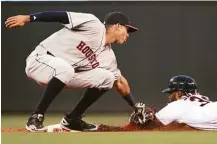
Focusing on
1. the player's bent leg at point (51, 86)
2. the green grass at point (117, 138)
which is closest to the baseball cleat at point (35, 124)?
the player's bent leg at point (51, 86)

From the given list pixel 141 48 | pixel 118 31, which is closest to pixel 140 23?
pixel 141 48

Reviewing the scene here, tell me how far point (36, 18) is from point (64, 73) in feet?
1.44

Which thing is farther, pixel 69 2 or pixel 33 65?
pixel 69 2

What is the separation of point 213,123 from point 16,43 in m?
3.92

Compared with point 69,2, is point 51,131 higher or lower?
lower

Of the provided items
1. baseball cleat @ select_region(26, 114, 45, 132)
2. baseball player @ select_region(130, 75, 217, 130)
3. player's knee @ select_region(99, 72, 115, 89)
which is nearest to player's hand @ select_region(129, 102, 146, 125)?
baseball player @ select_region(130, 75, 217, 130)

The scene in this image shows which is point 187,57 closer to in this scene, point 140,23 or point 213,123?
point 140,23

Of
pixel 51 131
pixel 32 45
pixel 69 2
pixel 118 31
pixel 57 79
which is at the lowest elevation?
pixel 51 131

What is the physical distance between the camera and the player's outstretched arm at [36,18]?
3844mm

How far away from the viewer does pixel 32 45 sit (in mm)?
7250

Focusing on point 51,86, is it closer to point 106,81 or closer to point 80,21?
point 106,81

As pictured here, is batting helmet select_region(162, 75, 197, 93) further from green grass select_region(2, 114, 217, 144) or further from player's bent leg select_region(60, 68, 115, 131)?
green grass select_region(2, 114, 217, 144)

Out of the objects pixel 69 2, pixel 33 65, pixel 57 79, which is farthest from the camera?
pixel 69 2

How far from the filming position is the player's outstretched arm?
3.84m
